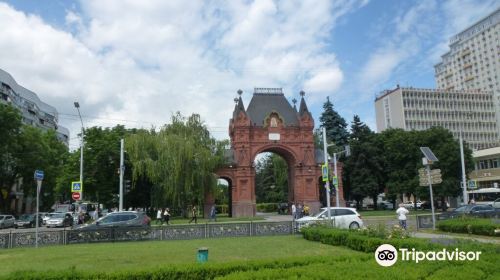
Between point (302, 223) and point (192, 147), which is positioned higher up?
point (192, 147)

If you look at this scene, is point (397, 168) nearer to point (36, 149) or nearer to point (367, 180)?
point (367, 180)

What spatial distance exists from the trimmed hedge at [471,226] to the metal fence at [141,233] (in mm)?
8879

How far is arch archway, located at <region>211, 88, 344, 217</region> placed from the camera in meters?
53.1

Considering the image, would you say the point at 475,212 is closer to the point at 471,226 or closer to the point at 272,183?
the point at 471,226

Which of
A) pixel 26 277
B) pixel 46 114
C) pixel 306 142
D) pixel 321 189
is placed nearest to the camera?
pixel 26 277

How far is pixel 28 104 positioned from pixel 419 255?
92767 mm

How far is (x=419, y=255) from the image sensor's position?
10570 mm

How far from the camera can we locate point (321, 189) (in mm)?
63719

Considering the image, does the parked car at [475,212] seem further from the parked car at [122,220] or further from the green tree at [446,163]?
the green tree at [446,163]

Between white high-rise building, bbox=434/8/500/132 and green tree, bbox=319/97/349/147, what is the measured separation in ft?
214

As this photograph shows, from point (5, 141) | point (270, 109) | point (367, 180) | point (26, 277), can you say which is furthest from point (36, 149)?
point (26, 277)

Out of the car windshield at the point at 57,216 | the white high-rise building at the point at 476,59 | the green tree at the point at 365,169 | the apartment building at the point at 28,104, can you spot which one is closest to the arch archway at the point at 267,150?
the green tree at the point at 365,169

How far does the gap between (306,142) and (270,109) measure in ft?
23.4

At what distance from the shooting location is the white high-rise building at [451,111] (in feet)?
390
